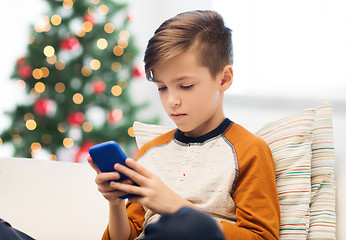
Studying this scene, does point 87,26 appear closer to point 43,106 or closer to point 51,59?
point 51,59

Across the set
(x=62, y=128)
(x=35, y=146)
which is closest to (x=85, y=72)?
(x=62, y=128)

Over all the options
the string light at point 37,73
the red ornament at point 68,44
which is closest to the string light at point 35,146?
the string light at point 37,73

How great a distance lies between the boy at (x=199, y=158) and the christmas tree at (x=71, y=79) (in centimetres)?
189

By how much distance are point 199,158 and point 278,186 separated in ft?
0.81

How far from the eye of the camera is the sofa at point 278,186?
1.19m

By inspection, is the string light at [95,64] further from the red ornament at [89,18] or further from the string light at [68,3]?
the string light at [68,3]

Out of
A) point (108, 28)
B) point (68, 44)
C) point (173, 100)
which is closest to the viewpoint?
point (173, 100)

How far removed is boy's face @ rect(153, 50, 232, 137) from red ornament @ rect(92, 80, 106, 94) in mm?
1975

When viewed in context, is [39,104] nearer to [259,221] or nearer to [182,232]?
[259,221]

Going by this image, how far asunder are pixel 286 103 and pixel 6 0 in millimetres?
2482

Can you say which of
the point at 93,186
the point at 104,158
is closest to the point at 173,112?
the point at 104,158

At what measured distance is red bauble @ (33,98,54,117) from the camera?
3.03 meters

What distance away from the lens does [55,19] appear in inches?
119

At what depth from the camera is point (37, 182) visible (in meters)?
1.67
